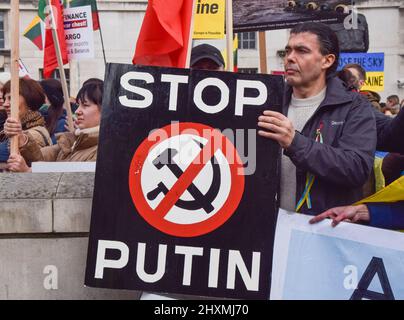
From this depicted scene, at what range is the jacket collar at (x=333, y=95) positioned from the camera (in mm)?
4344

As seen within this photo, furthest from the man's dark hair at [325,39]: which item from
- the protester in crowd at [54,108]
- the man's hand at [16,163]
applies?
the protester in crowd at [54,108]

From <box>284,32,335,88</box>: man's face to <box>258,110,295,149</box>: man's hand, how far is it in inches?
17.2

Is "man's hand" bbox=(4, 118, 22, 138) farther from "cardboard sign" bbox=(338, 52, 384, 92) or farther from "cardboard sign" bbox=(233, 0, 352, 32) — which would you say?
"cardboard sign" bbox=(338, 52, 384, 92)

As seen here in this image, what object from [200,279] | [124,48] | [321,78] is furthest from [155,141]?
[124,48]

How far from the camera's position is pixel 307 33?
452 centimetres

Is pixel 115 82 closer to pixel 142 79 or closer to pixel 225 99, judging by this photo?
pixel 142 79

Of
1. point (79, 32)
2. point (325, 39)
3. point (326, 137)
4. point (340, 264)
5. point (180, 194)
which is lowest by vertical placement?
point (340, 264)

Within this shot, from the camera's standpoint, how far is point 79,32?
36.7 feet

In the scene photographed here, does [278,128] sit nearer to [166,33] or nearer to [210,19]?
[166,33]

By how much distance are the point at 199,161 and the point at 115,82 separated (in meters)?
0.55

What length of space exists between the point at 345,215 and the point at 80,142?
6.83 ft

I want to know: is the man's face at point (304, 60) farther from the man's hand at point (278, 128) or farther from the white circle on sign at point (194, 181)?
the white circle on sign at point (194, 181)

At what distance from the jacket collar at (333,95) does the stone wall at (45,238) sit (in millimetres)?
1130

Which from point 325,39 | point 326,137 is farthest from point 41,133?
point 326,137
